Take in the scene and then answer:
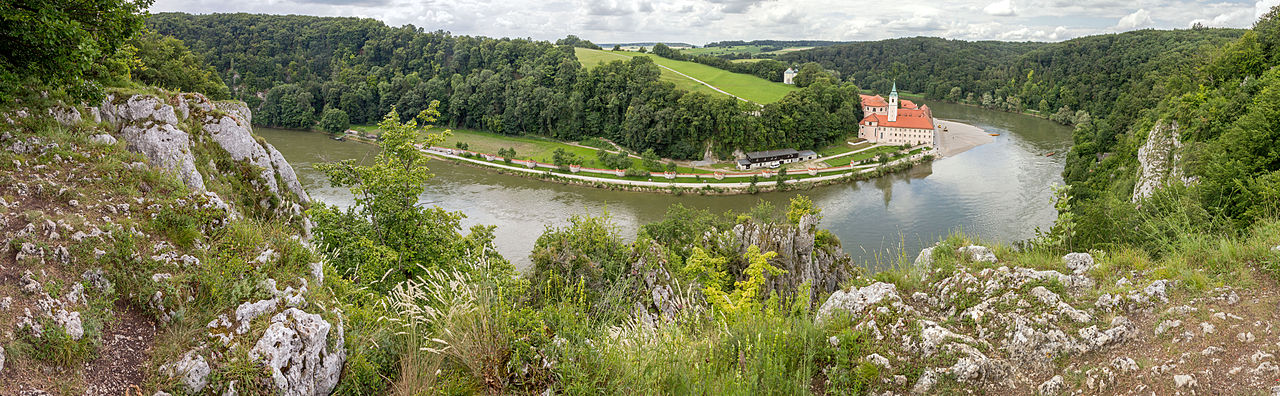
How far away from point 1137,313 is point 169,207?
922cm

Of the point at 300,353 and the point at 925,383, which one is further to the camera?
the point at 925,383

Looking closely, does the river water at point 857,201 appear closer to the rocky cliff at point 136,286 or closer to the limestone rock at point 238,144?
the limestone rock at point 238,144

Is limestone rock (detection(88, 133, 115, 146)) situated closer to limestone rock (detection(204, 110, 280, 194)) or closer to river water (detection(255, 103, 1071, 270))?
limestone rock (detection(204, 110, 280, 194))

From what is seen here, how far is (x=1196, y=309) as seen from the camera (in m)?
4.99

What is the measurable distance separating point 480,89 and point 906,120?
48.4 m

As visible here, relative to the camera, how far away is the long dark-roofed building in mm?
50031

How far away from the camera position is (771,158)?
170ft

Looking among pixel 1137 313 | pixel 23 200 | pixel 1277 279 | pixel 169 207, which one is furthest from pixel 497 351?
pixel 1277 279

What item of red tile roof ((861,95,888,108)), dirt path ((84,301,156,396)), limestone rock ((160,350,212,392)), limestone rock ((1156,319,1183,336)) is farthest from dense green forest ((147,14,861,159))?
limestone rock ((160,350,212,392))

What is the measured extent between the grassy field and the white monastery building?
36.0 ft

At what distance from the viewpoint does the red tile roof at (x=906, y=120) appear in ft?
195

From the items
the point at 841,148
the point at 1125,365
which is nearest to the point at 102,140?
the point at 1125,365

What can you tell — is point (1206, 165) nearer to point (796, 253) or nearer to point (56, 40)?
point (796, 253)

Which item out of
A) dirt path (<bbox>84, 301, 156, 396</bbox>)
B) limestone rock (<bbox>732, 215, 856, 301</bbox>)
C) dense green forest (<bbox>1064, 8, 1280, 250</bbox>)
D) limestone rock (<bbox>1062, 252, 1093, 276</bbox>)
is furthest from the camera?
limestone rock (<bbox>732, 215, 856, 301</bbox>)
